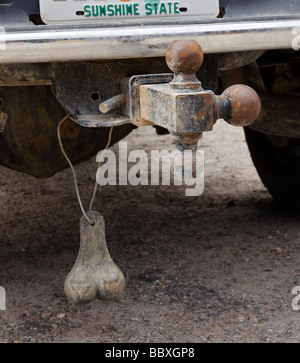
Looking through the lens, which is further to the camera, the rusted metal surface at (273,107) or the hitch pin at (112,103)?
the rusted metal surface at (273,107)

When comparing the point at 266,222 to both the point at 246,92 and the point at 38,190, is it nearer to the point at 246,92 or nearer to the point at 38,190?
the point at 38,190

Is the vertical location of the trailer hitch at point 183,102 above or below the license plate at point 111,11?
below

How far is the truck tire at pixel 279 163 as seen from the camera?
3.15 m

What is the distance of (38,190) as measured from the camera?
13.0 feet

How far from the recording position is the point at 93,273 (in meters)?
2.05

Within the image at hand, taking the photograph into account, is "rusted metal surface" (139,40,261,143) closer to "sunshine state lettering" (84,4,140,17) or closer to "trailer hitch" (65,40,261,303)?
"trailer hitch" (65,40,261,303)

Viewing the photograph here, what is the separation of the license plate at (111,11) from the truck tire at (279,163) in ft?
Answer: 4.43

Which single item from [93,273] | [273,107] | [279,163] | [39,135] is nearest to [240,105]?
[93,273]

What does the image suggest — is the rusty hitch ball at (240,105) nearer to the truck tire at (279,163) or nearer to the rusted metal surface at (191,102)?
the rusted metal surface at (191,102)

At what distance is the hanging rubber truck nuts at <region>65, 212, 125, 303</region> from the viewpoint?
6.57 feet

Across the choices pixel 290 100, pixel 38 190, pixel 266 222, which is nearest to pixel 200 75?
pixel 290 100

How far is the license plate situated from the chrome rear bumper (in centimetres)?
9

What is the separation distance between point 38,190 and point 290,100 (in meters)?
1.91

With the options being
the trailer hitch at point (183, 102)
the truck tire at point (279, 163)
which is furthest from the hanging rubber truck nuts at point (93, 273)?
the truck tire at point (279, 163)
